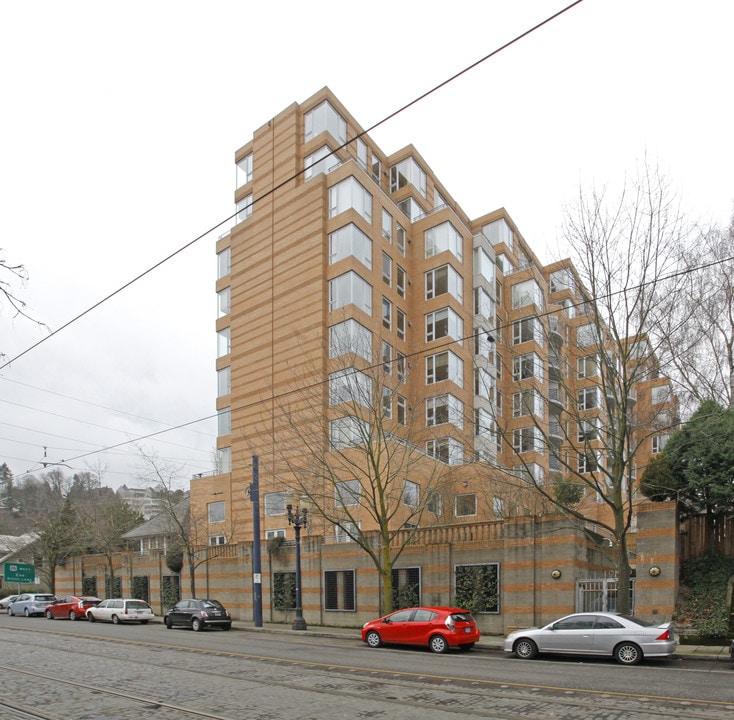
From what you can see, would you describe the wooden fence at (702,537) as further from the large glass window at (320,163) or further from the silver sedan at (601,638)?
the large glass window at (320,163)

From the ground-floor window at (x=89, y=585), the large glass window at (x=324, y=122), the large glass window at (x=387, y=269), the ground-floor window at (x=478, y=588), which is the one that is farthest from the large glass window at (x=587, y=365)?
the ground-floor window at (x=89, y=585)

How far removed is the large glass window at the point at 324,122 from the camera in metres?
44.4

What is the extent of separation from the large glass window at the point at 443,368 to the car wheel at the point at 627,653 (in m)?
27.4

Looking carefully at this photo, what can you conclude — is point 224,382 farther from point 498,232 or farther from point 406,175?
point 498,232

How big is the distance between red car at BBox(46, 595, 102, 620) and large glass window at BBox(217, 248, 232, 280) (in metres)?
22.0

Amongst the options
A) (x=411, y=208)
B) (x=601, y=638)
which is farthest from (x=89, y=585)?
(x=601, y=638)

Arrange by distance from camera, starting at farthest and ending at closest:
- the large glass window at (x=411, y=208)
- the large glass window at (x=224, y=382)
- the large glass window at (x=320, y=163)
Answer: the large glass window at (x=411, y=208) → the large glass window at (x=224, y=382) → the large glass window at (x=320, y=163)

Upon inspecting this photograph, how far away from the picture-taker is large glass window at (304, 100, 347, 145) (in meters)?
44.4

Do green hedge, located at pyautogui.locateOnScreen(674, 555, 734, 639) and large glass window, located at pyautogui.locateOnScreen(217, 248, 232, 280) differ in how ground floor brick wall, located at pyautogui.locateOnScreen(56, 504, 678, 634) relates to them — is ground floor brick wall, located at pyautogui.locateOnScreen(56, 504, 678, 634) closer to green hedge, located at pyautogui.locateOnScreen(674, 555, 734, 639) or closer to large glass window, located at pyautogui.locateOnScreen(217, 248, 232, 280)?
green hedge, located at pyautogui.locateOnScreen(674, 555, 734, 639)

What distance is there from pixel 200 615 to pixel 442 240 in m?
27.6

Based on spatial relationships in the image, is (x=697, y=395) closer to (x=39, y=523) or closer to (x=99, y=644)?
(x=99, y=644)

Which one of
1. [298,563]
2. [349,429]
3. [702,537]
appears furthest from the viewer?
[298,563]

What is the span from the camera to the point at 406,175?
50.2 m

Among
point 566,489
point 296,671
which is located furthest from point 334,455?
point 296,671
